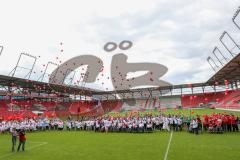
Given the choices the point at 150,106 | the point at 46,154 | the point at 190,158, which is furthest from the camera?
the point at 150,106

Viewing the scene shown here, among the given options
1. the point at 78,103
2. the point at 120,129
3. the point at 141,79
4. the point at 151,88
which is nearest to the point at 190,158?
the point at 120,129

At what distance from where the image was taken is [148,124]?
28469 mm

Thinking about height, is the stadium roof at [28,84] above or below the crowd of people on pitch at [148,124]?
above

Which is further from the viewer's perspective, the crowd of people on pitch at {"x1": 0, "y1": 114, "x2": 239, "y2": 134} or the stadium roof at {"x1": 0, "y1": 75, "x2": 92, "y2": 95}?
the stadium roof at {"x1": 0, "y1": 75, "x2": 92, "y2": 95}

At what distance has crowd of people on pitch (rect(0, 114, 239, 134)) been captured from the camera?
25516mm

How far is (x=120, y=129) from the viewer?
30406 mm

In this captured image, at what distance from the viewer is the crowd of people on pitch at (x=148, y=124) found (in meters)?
25.5

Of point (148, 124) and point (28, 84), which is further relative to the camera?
point (28, 84)

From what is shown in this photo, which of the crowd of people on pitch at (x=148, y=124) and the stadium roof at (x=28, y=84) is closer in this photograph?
the crowd of people on pitch at (x=148, y=124)

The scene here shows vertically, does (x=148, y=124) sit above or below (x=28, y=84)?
below

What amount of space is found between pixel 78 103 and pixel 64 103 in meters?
3.40

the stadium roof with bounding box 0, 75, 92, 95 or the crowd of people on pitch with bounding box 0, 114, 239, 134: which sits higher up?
the stadium roof with bounding box 0, 75, 92, 95

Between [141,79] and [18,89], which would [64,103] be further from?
[141,79]

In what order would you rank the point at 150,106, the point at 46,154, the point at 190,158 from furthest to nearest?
the point at 150,106, the point at 46,154, the point at 190,158
